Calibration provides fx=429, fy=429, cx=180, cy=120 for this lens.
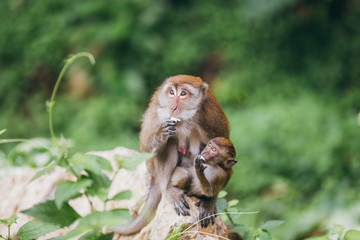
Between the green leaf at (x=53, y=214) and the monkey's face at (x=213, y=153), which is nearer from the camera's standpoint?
the green leaf at (x=53, y=214)

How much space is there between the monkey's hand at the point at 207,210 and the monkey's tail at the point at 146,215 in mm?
444

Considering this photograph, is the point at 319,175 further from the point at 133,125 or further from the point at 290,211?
the point at 133,125

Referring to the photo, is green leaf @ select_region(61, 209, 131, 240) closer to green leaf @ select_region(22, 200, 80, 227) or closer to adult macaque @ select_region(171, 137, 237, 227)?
green leaf @ select_region(22, 200, 80, 227)

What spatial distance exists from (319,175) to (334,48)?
309cm

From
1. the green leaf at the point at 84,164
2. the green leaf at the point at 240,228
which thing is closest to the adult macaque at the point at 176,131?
the green leaf at the point at 240,228

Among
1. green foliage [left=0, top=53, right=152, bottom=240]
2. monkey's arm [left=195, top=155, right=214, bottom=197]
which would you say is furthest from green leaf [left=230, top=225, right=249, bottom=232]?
green foliage [left=0, top=53, right=152, bottom=240]

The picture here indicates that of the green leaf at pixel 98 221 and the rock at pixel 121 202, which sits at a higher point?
the rock at pixel 121 202

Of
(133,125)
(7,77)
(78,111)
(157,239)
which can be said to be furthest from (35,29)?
(157,239)

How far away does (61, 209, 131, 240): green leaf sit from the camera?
1995 mm

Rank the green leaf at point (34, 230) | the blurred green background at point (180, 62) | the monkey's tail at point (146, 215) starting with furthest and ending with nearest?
the blurred green background at point (180, 62)
the monkey's tail at point (146, 215)
the green leaf at point (34, 230)

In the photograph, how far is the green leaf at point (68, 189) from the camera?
2.04 metres

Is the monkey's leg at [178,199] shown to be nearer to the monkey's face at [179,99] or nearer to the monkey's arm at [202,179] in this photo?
the monkey's arm at [202,179]

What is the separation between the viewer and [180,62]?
8.36 meters

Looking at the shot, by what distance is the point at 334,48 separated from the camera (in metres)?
7.90
